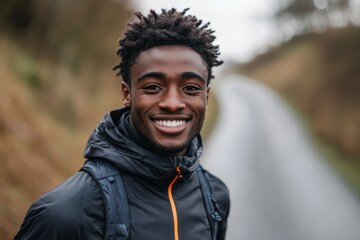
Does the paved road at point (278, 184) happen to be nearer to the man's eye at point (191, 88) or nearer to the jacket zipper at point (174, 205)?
Result: the jacket zipper at point (174, 205)

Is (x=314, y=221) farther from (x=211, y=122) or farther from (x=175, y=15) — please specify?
(x=211, y=122)

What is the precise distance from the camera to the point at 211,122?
14148 millimetres

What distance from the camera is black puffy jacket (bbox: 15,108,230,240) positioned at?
181cm

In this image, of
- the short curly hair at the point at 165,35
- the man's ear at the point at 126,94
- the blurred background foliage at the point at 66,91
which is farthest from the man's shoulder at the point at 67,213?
the blurred background foliage at the point at 66,91

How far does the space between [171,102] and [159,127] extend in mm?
133

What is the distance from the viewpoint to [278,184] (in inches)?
332

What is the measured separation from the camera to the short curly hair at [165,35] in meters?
2.13

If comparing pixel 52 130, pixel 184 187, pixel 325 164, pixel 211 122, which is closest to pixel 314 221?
pixel 325 164

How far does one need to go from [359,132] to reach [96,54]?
6537 millimetres

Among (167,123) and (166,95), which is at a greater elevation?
(166,95)

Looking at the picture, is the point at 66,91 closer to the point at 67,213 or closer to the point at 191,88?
the point at 191,88

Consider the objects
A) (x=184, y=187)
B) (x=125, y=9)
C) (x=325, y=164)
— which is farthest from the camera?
(x=125, y=9)

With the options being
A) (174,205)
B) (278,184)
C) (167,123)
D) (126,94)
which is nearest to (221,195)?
(174,205)

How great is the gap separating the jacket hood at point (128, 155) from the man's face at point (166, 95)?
0.06 metres
